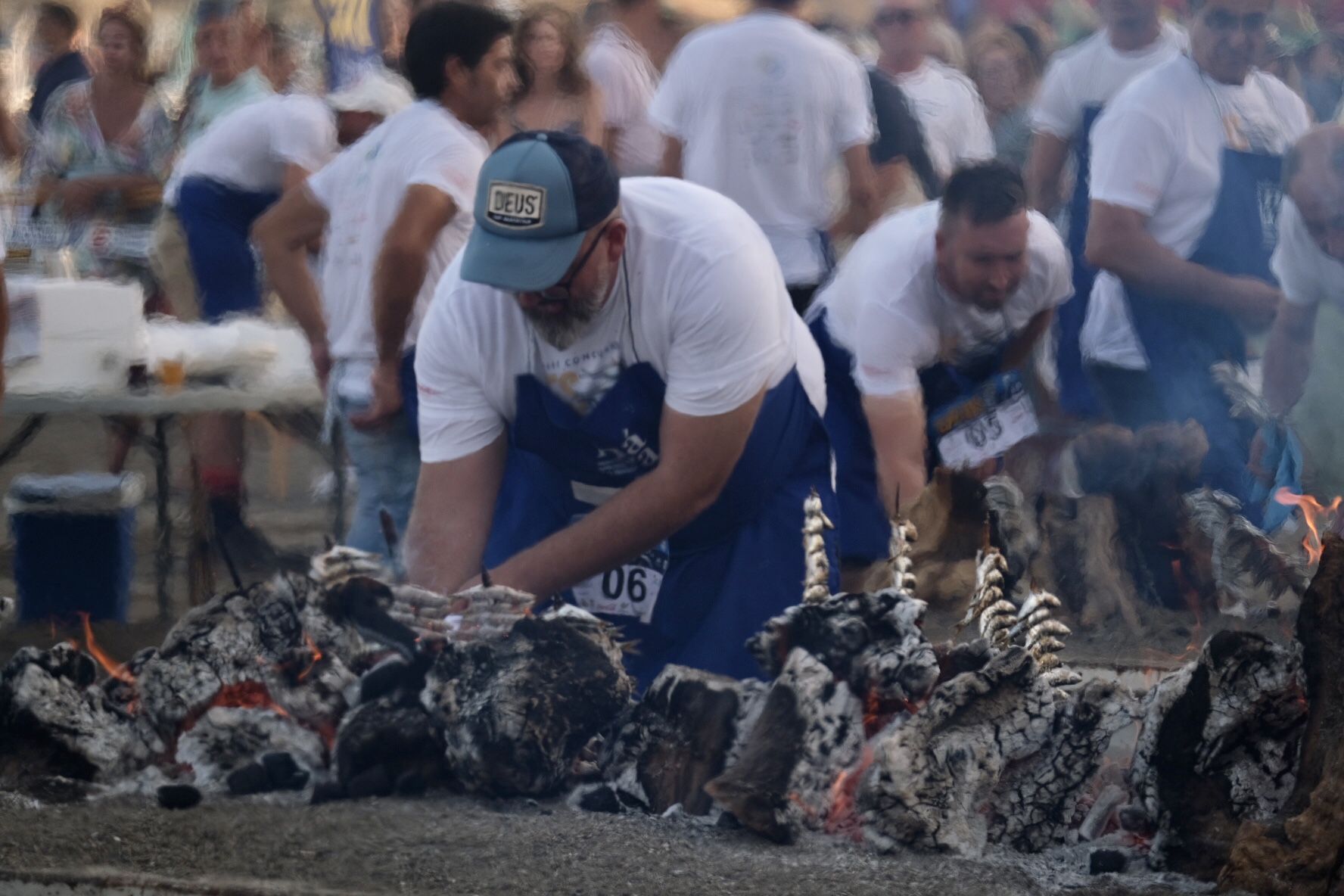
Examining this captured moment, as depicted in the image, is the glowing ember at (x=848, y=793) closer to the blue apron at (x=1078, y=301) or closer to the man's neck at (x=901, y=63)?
the blue apron at (x=1078, y=301)

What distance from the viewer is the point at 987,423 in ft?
14.8

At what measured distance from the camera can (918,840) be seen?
404cm

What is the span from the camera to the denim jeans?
480cm

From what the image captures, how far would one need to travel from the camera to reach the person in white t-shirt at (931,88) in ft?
14.4

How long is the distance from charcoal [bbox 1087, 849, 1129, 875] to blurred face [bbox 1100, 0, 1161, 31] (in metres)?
1.90

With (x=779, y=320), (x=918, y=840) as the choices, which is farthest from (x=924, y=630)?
(x=779, y=320)

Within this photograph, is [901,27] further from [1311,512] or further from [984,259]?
[1311,512]

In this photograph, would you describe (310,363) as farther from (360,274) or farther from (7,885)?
(7,885)

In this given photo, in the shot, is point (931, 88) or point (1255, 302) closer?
point (1255, 302)

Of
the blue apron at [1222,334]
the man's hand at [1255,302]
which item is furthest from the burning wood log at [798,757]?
the man's hand at [1255,302]

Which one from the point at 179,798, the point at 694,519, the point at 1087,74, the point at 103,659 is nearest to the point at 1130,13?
the point at 1087,74

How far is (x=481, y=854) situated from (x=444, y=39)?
2.10 meters

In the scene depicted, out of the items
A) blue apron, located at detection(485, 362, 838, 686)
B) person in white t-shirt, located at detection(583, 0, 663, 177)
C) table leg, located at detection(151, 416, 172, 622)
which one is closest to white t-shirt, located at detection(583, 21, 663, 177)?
person in white t-shirt, located at detection(583, 0, 663, 177)

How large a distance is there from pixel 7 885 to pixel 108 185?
2.10m
